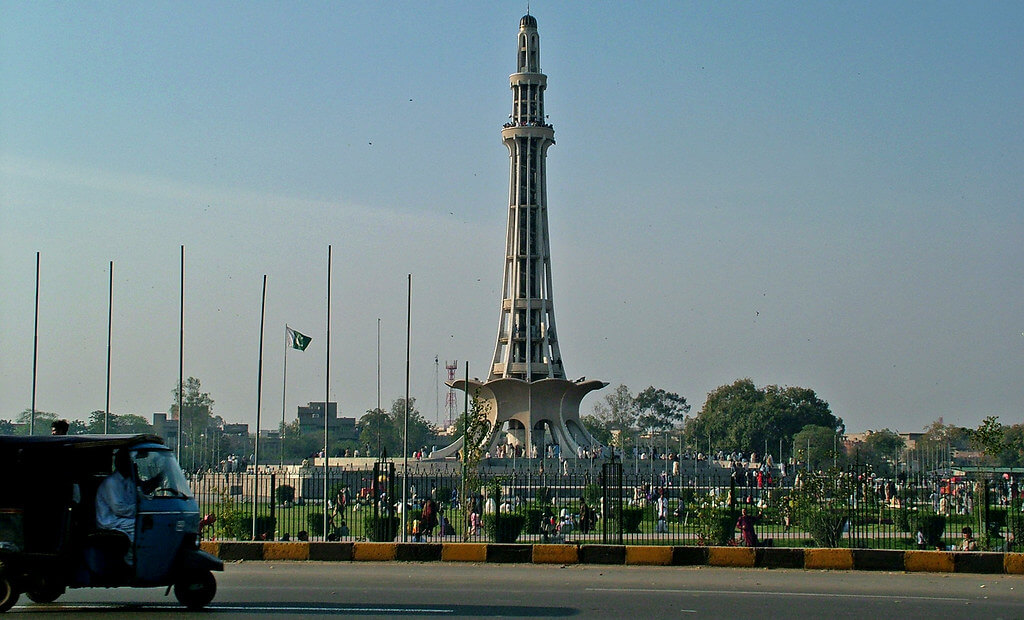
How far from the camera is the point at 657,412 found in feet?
459

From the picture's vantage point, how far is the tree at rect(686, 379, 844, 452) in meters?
113

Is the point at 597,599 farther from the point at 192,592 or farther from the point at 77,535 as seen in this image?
the point at 77,535

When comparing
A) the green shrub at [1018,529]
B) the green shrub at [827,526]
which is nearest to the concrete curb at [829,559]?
the green shrub at [827,526]

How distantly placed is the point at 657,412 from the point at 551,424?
66.6 meters

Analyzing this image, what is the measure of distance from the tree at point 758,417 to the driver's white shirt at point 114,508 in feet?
339

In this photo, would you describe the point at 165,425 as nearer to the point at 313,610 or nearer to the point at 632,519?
the point at 632,519

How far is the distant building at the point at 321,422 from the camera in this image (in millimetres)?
155500

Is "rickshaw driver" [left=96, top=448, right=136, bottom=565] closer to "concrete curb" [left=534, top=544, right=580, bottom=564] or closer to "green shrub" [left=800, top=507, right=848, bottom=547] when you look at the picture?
"concrete curb" [left=534, top=544, right=580, bottom=564]

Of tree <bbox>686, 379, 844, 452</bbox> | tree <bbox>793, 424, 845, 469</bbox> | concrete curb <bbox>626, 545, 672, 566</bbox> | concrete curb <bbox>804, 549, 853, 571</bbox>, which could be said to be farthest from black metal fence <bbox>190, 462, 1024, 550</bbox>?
tree <bbox>686, 379, 844, 452</bbox>

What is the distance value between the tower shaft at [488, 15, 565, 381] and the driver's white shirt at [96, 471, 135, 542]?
58.0 meters

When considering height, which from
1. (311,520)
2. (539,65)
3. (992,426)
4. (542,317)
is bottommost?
(311,520)

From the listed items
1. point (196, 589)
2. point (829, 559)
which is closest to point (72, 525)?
point (196, 589)

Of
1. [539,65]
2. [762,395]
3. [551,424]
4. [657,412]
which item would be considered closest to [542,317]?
[551,424]

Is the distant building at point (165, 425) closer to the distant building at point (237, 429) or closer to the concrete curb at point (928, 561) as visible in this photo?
the distant building at point (237, 429)
